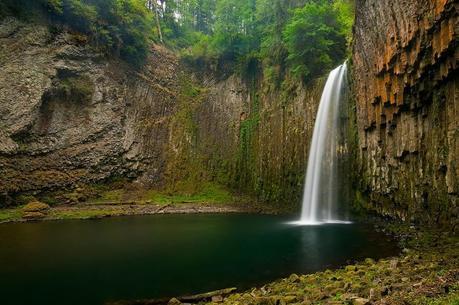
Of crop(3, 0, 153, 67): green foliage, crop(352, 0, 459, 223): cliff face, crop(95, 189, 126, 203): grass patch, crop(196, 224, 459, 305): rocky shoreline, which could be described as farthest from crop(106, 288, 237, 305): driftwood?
crop(3, 0, 153, 67): green foliage

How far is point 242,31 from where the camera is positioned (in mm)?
43750

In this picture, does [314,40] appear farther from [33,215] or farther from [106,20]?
[33,215]

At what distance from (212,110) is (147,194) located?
11.7 meters

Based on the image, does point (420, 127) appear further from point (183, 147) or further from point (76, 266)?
point (183, 147)

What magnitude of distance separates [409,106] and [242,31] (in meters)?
28.0

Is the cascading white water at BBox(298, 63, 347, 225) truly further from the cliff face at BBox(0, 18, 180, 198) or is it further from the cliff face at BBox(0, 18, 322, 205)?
the cliff face at BBox(0, 18, 180, 198)

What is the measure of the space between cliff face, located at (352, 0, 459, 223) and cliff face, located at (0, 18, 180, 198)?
21683mm

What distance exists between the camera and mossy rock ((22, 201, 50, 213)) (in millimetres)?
27881

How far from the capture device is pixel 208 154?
38906 millimetres

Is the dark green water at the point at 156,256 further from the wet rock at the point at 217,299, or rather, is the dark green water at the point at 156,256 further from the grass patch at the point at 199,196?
the grass patch at the point at 199,196

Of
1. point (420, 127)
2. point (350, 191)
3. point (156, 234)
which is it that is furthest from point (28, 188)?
point (420, 127)

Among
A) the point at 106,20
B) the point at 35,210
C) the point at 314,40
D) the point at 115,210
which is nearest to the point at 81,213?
the point at 115,210

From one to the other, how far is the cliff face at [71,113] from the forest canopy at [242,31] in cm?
203

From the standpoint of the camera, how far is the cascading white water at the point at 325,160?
27.3m
